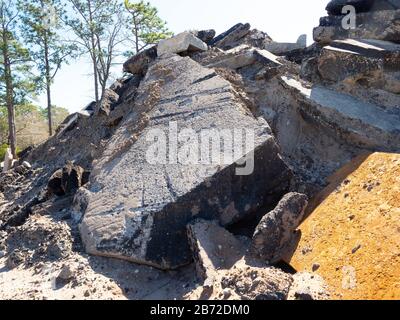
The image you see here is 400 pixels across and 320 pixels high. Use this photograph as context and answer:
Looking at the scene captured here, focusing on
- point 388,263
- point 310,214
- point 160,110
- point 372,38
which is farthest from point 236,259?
point 372,38

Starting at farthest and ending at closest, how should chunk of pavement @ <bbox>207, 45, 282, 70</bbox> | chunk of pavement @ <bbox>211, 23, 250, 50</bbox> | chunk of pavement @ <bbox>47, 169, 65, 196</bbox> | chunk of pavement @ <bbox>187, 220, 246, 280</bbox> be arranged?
chunk of pavement @ <bbox>211, 23, 250, 50</bbox> → chunk of pavement @ <bbox>207, 45, 282, 70</bbox> → chunk of pavement @ <bbox>47, 169, 65, 196</bbox> → chunk of pavement @ <bbox>187, 220, 246, 280</bbox>

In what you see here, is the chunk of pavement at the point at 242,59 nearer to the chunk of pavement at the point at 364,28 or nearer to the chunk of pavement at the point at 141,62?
the chunk of pavement at the point at 364,28

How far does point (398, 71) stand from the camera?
3955mm

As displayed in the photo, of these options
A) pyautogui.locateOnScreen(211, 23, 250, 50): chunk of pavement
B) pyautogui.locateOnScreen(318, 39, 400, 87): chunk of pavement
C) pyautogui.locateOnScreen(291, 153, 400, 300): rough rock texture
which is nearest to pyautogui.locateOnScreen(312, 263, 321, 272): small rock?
pyautogui.locateOnScreen(291, 153, 400, 300): rough rock texture

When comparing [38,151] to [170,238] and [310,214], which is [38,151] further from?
[310,214]

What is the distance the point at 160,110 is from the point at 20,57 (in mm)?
10473

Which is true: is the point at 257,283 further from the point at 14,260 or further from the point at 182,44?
the point at 182,44

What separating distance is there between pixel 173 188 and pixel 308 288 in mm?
1124

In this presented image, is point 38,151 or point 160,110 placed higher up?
point 160,110

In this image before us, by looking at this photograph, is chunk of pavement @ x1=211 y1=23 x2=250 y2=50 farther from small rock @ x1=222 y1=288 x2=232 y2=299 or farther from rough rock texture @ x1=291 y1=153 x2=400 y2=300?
small rock @ x1=222 y1=288 x2=232 y2=299

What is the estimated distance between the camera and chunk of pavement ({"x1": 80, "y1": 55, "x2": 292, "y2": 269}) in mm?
2670

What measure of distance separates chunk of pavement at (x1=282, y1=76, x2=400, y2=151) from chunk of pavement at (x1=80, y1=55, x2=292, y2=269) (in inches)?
26.6

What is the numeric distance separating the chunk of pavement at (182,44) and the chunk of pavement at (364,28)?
1.45 metres

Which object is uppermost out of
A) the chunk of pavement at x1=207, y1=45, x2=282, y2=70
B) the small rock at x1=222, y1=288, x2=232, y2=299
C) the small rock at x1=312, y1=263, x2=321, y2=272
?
the chunk of pavement at x1=207, y1=45, x2=282, y2=70
